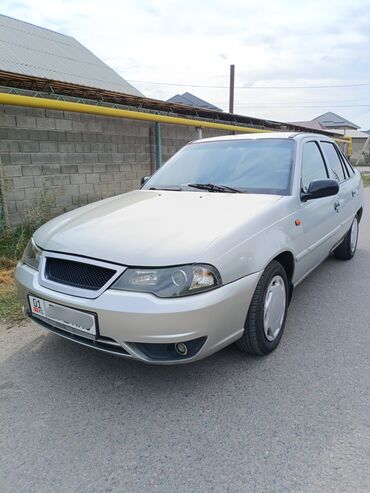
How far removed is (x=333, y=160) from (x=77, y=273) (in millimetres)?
3423

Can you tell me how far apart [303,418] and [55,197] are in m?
5.21

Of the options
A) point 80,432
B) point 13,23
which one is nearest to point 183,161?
point 80,432

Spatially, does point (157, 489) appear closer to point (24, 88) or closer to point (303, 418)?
point (303, 418)

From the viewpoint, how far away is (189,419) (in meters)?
2.14

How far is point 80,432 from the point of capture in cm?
204

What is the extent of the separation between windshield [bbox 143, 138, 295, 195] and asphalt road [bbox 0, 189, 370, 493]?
1.30 meters

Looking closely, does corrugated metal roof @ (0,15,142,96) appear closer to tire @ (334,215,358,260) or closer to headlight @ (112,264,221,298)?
tire @ (334,215,358,260)

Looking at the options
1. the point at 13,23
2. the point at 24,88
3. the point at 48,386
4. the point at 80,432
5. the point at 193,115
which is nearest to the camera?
the point at 80,432

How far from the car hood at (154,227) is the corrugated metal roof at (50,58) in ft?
34.5

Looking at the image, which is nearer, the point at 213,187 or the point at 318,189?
the point at 318,189

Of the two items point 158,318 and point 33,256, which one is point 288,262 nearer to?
point 158,318

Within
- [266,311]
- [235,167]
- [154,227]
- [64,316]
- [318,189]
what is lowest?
[266,311]

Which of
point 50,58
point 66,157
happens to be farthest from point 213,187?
point 50,58

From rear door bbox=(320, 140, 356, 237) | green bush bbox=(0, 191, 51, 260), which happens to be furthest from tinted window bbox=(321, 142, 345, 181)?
green bush bbox=(0, 191, 51, 260)
